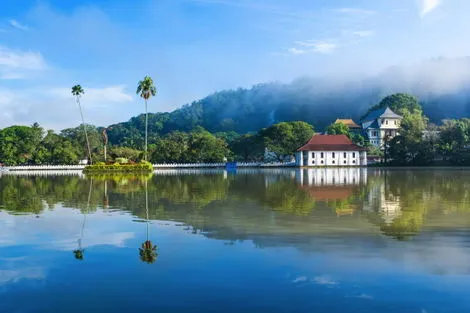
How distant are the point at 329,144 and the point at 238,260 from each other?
227 feet

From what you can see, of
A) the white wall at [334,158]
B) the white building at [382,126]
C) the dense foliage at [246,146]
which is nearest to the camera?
the dense foliage at [246,146]

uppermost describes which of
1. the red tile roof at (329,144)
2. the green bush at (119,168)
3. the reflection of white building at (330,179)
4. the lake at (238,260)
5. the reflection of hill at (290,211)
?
the red tile roof at (329,144)

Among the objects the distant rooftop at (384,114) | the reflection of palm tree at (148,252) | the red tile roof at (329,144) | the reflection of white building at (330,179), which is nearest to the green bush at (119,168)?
the reflection of white building at (330,179)

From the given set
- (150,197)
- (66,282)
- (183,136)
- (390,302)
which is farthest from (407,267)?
(183,136)

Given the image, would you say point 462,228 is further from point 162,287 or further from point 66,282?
point 66,282

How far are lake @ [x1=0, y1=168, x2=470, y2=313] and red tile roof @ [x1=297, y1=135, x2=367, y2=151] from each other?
58.6 metres

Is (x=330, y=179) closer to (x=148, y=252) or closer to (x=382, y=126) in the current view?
(x=148, y=252)

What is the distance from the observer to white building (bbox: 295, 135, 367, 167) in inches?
2977

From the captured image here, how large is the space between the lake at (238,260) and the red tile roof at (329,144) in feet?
192

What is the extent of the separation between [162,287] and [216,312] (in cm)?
146

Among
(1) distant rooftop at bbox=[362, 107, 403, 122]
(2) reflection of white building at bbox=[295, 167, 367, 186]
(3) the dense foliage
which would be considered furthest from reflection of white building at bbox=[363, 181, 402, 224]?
(1) distant rooftop at bbox=[362, 107, 403, 122]

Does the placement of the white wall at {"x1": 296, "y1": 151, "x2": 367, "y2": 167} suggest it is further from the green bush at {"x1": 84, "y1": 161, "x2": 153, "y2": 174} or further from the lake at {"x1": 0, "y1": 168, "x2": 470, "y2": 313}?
the lake at {"x1": 0, "y1": 168, "x2": 470, "y2": 313}

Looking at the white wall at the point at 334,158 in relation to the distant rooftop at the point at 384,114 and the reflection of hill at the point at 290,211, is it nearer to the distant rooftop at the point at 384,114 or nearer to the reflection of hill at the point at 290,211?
the distant rooftop at the point at 384,114

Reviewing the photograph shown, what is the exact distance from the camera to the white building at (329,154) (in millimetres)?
75625
